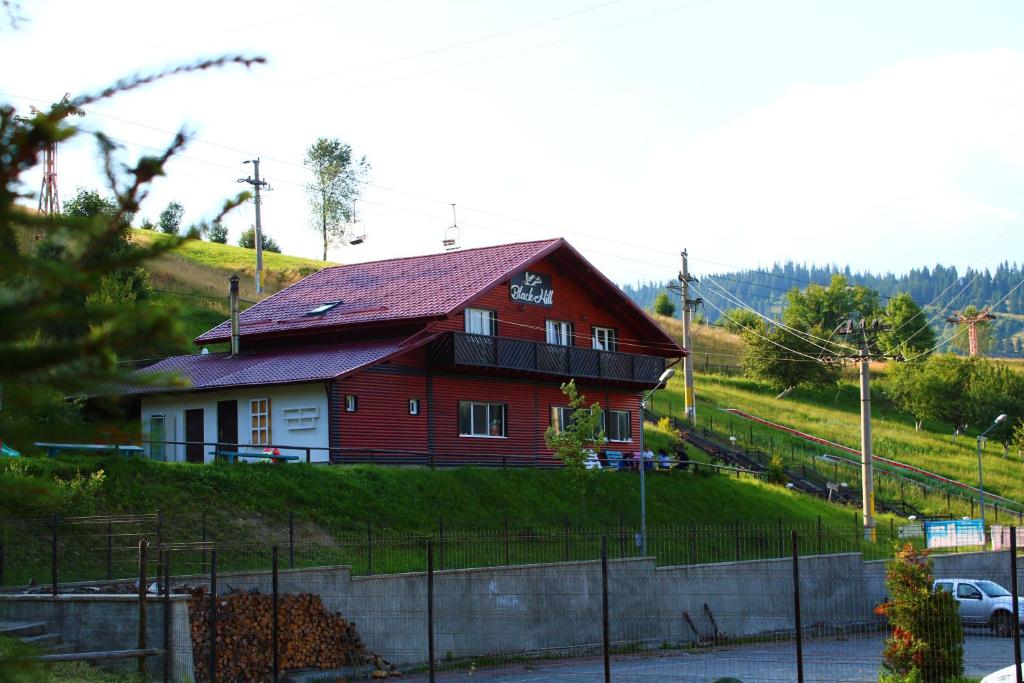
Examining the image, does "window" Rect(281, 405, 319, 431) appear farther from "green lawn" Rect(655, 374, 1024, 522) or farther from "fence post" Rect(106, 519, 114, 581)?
"green lawn" Rect(655, 374, 1024, 522)

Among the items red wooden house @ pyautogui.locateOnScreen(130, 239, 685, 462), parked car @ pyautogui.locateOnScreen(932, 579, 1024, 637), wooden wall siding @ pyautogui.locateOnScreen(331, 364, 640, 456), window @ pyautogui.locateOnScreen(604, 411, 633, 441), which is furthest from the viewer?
window @ pyautogui.locateOnScreen(604, 411, 633, 441)

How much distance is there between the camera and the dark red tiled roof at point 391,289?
43.2 meters

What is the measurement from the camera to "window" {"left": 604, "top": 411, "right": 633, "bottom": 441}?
50.8m

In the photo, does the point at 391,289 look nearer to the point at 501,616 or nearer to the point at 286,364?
the point at 286,364

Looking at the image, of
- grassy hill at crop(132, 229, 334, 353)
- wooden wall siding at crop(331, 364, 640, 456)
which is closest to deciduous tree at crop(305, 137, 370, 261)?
grassy hill at crop(132, 229, 334, 353)

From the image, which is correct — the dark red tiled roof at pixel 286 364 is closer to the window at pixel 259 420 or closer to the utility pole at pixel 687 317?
the window at pixel 259 420

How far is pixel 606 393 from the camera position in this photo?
51.2m

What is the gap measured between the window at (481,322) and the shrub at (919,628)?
2508 cm

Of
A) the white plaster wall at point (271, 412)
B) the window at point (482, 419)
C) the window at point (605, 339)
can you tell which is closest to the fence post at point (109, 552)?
the white plaster wall at point (271, 412)

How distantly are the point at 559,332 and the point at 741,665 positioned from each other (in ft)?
88.0

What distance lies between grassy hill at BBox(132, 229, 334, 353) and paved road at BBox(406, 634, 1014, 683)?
106 ft

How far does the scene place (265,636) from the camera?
20.9m

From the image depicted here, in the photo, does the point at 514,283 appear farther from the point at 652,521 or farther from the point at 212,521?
the point at 212,521

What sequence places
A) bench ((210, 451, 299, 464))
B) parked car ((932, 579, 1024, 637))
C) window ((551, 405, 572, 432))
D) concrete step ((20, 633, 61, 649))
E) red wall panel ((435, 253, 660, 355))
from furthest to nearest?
window ((551, 405, 572, 432)), red wall panel ((435, 253, 660, 355)), parked car ((932, 579, 1024, 637)), bench ((210, 451, 299, 464)), concrete step ((20, 633, 61, 649))
